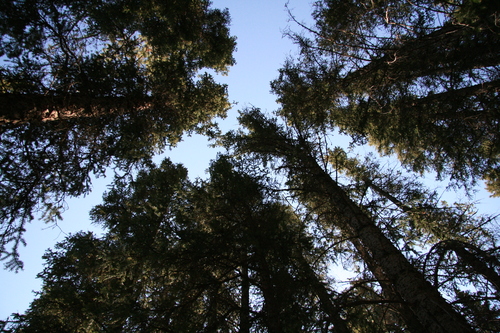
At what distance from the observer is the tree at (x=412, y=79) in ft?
14.8

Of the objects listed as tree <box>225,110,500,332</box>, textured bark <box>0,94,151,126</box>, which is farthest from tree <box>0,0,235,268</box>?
tree <box>225,110,500,332</box>

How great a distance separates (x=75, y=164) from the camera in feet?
18.5

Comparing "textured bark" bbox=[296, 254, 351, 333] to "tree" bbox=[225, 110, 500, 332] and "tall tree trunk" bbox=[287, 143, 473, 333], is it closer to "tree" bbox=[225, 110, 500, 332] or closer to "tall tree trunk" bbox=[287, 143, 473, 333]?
"tree" bbox=[225, 110, 500, 332]

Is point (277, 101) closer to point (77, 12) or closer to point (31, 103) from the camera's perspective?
point (77, 12)

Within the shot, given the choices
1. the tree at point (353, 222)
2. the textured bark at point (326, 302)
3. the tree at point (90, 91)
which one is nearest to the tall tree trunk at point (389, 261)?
the tree at point (353, 222)

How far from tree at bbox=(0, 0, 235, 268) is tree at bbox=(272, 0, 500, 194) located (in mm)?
3380

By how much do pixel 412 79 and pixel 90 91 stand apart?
25.6 ft

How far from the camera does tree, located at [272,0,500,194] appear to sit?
4523mm

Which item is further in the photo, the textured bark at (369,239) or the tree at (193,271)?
the tree at (193,271)

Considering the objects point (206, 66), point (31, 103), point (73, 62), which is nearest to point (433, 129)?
point (206, 66)

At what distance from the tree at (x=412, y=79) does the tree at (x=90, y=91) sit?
338 centimetres

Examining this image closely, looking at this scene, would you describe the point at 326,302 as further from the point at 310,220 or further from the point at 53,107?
the point at 53,107

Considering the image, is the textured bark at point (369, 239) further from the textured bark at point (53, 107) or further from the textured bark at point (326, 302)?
the textured bark at point (53, 107)

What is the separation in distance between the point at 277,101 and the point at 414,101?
17.6 feet
